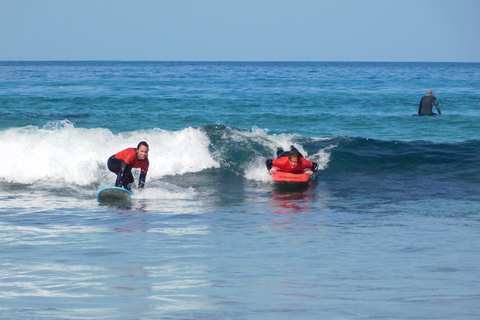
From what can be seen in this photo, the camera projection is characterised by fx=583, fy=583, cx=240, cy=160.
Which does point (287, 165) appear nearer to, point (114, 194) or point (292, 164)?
point (292, 164)

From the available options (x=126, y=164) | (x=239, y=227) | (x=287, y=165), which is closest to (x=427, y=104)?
(x=287, y=165)

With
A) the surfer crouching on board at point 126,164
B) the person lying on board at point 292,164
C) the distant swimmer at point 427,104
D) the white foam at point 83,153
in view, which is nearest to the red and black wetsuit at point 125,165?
the surfer crouching on board at point 126,164

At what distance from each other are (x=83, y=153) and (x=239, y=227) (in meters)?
7.45

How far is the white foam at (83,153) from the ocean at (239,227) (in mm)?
49

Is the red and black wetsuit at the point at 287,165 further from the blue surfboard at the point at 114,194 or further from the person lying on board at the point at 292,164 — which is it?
the blue surfboard at the point at 114,194

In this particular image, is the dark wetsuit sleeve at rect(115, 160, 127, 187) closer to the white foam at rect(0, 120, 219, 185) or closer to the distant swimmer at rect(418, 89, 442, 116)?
the white foam at rect(0, 120, 219, 185)

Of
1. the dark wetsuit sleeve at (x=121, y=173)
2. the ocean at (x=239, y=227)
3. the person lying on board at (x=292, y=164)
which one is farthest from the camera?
the person lying on board at (x=292, y=164)

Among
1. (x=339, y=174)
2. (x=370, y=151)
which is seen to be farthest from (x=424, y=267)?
(x=370, y=151)

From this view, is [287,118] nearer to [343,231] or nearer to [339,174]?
[339,174]

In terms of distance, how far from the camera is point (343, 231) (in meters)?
8.17

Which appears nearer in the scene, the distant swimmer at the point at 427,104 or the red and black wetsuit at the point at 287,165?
the red and black wetsuit at the point at 287,165

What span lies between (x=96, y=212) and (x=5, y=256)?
2.85 metres

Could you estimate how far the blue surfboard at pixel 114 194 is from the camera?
10.3 m

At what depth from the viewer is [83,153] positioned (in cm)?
1466
